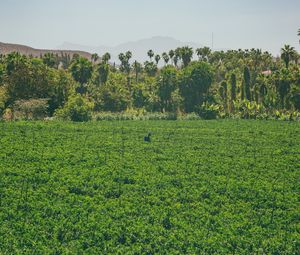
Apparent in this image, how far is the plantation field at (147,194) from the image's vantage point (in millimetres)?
17859

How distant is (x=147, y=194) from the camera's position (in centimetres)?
2352

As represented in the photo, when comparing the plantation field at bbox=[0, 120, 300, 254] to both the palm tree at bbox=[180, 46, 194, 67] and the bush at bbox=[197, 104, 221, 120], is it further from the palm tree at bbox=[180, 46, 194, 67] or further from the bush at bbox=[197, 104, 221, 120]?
the palm tree at bbox=[180, 46, 194, 67]

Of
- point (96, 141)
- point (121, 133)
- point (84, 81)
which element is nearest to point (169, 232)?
→ point (96, 141)

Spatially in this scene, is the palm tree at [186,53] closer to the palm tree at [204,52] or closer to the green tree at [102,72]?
the green tree at [102,72]

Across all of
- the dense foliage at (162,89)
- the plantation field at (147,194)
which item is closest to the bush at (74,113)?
the dense foliage at (162,89)

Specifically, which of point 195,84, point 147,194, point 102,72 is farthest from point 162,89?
point 147,194

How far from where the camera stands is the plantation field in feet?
58.6

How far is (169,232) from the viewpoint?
18.6 metres

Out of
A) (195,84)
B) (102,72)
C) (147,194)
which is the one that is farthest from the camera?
(102,72)

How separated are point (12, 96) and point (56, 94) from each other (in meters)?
6.69

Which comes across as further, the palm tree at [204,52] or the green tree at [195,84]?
the palm tree at [204,52]

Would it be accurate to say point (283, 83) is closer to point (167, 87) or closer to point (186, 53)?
point (167, 87)

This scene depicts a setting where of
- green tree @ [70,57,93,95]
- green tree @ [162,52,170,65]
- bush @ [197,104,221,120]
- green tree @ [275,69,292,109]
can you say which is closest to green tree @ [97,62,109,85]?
green tree @ [70,57,93,95]

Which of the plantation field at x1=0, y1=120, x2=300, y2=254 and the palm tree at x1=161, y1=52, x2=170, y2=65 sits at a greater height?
the palm tree at x1=161, y1=52, x2=170, y2=65
